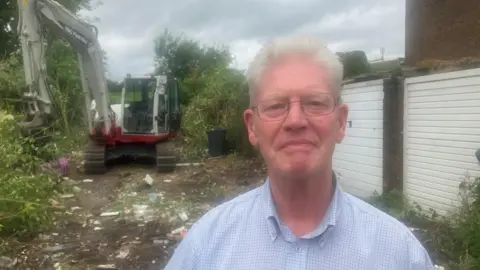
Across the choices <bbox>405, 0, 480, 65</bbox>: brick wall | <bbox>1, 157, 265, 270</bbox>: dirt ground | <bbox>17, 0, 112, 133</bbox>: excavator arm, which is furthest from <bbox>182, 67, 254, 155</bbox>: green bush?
<bbox>405, 0, 480, 65</bbox>: brick wall

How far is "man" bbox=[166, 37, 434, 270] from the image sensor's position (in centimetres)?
150

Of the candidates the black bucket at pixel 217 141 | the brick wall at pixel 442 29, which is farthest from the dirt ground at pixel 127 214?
the brick wall at pixel 442 29

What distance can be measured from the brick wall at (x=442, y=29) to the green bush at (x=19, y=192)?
7.11 meters

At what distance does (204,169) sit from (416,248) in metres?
11.5

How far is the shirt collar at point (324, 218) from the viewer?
1529 millimetres

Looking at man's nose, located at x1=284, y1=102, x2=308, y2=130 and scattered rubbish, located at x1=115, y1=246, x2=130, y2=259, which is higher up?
man's nose, located at x1=284, y1=102, x2=308, y2=130

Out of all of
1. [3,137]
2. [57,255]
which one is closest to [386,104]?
[57,255]

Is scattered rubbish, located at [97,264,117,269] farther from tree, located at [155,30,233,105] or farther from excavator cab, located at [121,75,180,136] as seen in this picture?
tree, located at [155,30,233,105]

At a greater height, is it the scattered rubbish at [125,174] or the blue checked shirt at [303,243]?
the blue checked shirt at [303,243]

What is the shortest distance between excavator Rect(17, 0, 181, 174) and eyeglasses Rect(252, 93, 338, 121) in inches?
397

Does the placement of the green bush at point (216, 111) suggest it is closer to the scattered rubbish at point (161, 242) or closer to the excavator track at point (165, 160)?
the excavator track at point (165, 160)

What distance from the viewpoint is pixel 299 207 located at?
1.60m

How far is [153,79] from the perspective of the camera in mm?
13648

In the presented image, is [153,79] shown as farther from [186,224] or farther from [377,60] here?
[377,60]
